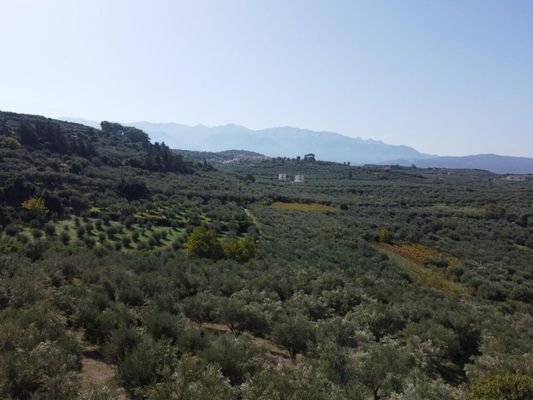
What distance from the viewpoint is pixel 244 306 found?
580 inches

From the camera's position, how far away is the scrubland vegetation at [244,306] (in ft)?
28.9

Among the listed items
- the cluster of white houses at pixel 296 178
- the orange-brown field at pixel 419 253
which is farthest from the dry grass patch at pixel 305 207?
the cluster of white houses at pixel 296 178

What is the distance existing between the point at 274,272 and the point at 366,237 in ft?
95.5

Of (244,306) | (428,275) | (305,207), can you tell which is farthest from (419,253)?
(244,306)

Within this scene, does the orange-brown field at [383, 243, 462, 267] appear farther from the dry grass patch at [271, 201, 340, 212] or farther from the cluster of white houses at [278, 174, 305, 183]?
the cluster of white houses at [278, 174, 305, 183]

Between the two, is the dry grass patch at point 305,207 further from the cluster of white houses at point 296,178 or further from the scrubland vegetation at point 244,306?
the cluster of white houses at point 296,178

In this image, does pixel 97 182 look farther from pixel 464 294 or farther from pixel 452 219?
pixel 452 219

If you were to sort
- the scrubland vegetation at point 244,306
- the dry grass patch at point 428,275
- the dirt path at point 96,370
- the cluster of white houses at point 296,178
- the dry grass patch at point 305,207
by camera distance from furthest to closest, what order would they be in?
the cluster of white houses at point 296,178 → the dry grass patch at point 305,207 → the dry grass patch at point 428,275 → the dirt path at point 96,370 → the scrubland vegetation at point 244,306

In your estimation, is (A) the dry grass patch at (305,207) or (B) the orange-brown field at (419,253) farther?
(A) the dry grass patch at (305,207)

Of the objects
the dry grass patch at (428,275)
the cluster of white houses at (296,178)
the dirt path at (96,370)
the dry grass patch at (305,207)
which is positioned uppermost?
the dirt path at (96,370)

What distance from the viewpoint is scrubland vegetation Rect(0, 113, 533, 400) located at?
28.9 feet

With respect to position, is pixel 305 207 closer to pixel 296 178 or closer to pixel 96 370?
pixel 296 178

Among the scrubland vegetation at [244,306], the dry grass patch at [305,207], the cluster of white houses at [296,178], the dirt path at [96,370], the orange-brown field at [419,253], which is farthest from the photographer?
the cluster of white houses at [296,178]

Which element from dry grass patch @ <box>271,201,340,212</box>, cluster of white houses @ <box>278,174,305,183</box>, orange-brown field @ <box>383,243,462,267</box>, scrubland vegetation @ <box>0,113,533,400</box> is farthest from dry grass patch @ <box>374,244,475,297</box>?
cluster of white houses @ <box>278,174,305,183</box>
